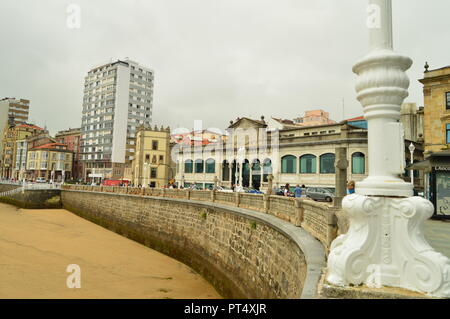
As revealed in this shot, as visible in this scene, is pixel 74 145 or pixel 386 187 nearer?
pixel 386 187

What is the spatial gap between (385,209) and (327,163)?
28.3 m

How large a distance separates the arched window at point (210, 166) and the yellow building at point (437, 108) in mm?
24951

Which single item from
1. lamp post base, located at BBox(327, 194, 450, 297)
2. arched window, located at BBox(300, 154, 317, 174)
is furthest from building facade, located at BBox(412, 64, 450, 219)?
lamp post base, located at BBox(327, 194, 450, 297)

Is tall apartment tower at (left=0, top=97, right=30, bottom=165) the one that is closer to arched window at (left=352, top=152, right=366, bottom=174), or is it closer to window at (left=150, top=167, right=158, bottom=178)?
window at (left=150, top=167, right=158, bottom=178)

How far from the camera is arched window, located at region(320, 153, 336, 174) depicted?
2931 centimetres

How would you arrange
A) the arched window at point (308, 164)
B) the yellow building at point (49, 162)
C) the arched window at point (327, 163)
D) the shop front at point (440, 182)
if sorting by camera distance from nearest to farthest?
the shop front at point (440, 182), the arched window at point (327, 163), the arched window at point (308, 164), the yellow building at point (49, 162)

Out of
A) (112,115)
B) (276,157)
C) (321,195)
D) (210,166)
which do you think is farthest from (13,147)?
(321,195)

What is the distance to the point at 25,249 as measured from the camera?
18.3m

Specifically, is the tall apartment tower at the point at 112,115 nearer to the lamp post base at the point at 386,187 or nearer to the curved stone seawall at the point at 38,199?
the curved stone seawall at the point at 38,199

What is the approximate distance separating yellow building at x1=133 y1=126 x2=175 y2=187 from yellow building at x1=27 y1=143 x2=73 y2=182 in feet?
96.9

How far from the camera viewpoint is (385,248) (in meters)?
2.73

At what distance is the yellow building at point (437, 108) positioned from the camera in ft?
71.1

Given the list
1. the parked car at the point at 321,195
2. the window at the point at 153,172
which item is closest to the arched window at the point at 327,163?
the parked car at the point at 321,195

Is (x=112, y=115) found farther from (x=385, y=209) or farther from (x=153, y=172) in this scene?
(x=385, y=209)
